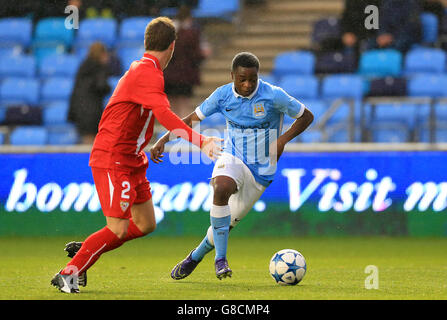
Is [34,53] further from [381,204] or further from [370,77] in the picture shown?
[381,204]

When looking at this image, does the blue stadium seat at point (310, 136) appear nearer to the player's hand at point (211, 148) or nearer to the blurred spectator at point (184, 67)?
the blurred spectator at point (184, 67)

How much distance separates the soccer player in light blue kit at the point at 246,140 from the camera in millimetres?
7035

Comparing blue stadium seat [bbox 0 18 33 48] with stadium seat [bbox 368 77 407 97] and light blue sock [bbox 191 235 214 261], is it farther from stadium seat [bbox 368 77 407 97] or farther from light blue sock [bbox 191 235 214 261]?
light blue sock [bbox 191 235 214 261]

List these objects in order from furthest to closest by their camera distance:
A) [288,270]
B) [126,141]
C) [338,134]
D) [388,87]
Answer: [388,87] < [338,134] < [288,270] < [126,141]

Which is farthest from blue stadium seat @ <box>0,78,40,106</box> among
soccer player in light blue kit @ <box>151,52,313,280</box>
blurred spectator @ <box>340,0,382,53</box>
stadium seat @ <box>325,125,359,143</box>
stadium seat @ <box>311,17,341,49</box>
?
soccer player in light blue kit @ <box>151,52,313,280</box>

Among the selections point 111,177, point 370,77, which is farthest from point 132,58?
point 111,177

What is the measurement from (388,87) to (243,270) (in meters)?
4.91

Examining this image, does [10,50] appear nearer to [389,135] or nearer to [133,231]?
[389,135]

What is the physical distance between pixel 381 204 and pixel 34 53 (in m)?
6.81

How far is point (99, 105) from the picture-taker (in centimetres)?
1220

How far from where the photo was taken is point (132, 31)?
14320 mm

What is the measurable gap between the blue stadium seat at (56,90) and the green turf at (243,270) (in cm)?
305

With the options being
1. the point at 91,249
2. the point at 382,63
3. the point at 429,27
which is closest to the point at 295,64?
the point at 382,63

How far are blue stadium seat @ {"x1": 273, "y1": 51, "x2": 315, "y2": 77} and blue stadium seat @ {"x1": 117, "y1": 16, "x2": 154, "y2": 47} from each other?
2.22m
